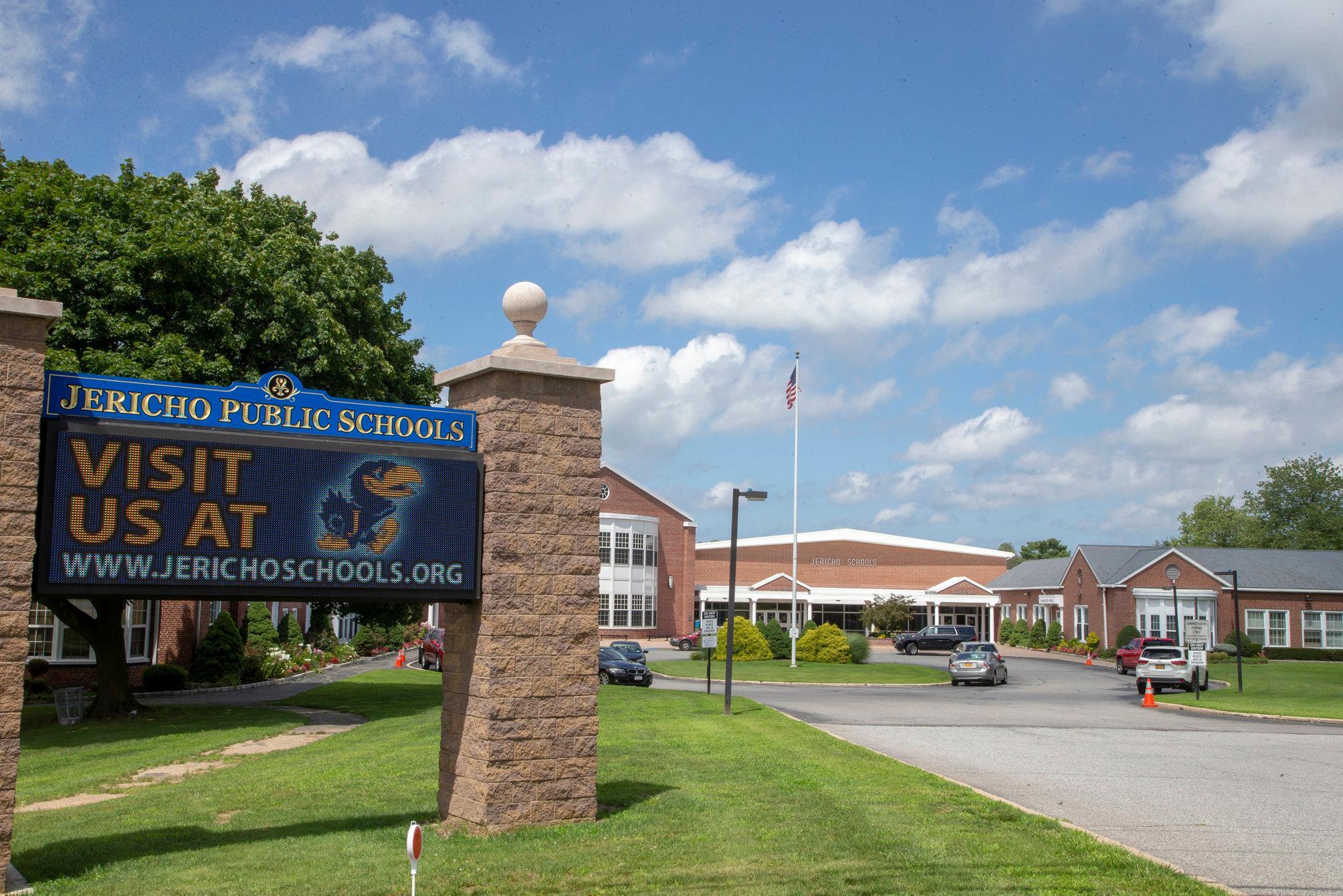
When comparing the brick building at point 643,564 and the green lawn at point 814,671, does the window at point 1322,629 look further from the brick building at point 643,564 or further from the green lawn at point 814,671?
the brick building at point 643,564

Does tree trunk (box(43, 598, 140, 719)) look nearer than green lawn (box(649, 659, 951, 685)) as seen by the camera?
Yes

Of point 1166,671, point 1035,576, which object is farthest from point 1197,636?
point 1035,576

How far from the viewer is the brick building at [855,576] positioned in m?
74.5

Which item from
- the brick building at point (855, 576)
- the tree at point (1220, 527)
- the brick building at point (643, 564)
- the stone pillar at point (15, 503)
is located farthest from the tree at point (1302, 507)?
the stone pillar at point (15, 503)

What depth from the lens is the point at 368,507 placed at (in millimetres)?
9156

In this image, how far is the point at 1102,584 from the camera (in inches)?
2259

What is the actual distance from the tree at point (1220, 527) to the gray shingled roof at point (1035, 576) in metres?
29.8

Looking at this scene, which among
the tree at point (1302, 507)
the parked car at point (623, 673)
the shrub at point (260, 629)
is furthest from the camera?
the tree at point (1302, 507)

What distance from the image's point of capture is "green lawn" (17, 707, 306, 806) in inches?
595

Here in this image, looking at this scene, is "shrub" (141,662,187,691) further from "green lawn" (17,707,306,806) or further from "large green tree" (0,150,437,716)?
"large green tree" (0,150,437,716)

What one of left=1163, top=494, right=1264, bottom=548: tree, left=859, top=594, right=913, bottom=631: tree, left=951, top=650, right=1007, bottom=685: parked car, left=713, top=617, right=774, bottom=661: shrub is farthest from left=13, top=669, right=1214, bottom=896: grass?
left=1163, top=494, right=1264, bottom=548: tree

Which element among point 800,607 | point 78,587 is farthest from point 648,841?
point 800,607

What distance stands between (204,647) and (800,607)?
5044 centimetres

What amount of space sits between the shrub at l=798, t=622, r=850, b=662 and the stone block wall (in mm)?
38506
